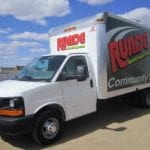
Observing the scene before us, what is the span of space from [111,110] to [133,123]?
2.11 metres

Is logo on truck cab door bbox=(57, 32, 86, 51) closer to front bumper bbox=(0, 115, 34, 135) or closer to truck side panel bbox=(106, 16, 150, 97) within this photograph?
truck side panel bbox=(106, 16, 150, 97)

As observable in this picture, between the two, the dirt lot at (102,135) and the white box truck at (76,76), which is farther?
the dirt lot at (102,135)

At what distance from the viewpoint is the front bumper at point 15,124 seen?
615cm

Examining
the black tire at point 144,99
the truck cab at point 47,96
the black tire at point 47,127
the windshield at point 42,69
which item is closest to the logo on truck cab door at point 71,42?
the truck cab at point 47,96

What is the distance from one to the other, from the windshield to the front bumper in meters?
1.23

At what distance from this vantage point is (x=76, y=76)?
732cm

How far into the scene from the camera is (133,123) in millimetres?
8664

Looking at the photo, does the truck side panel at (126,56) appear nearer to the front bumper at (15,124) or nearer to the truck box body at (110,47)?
the truck box body at (110,47)

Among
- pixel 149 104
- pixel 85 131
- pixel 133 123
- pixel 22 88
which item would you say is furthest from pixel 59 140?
pixel 149 104

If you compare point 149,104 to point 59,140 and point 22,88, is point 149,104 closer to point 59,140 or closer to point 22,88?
point 59,140

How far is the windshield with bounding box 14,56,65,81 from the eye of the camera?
721 centimetres

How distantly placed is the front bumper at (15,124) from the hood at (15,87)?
1.70 feet

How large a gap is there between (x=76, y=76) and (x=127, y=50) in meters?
2.70

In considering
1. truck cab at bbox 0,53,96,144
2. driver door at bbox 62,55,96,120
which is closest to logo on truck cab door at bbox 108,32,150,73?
truck cab at bbox 0,53,96,144
